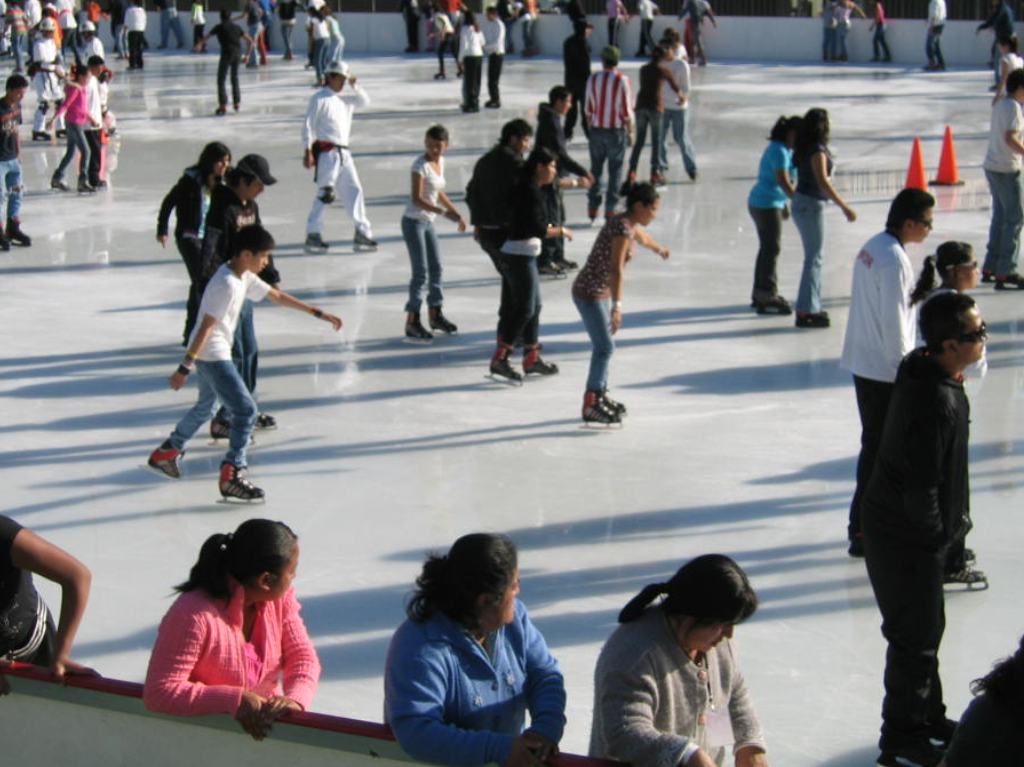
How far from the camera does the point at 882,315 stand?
6262mm

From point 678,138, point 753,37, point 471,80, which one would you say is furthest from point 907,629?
point 753,37

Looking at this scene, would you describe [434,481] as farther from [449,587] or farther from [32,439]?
[449,587]

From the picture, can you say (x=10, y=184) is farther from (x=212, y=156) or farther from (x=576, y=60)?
(x=576, y=60)

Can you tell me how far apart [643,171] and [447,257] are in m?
5.13

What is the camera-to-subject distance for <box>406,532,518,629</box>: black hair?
12.2 feet

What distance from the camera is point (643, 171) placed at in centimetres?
1775

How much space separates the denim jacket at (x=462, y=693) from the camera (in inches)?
145

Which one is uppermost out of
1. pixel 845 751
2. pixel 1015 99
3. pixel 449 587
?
pixel 1015 99

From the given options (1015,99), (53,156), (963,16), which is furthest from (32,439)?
(963,16)

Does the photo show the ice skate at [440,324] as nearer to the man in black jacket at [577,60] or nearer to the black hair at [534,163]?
the black hair at [534,163]

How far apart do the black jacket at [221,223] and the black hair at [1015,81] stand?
5438 millimetres

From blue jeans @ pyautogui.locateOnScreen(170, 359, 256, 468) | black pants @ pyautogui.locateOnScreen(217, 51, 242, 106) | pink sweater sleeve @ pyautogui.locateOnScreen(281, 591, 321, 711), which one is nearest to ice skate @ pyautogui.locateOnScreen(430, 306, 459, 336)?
blue jeans @ pyautogui.locateOnScreen(170, 359, 256, 468)

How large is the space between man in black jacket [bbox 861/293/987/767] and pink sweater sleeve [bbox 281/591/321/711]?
1.84 meters

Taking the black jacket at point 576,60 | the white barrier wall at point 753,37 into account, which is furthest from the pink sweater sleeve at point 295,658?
the white barrier wall at point 753,37
